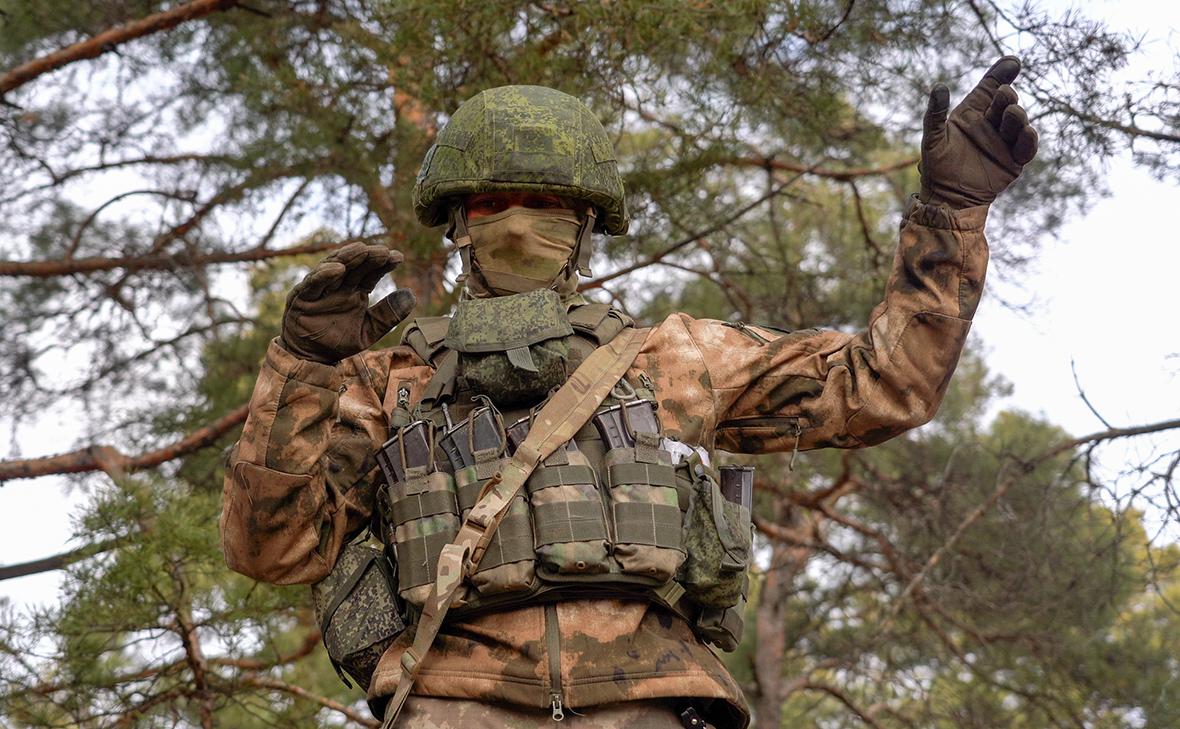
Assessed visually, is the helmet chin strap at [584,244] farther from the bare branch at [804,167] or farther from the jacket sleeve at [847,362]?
the bare branch at [804,167]

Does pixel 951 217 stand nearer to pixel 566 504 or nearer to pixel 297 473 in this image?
pixel 566 504

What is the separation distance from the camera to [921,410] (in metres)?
3.67

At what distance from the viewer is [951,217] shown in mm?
3576

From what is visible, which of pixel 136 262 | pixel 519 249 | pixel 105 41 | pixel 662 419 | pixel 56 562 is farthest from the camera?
pixel 136 262

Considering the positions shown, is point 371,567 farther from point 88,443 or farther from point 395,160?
point 88,443

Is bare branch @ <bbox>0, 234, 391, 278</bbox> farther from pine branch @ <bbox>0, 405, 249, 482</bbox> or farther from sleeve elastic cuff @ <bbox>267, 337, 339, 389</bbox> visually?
sleeve elastic cuff @ <bbox>267, 337, 339, 389</bbox>

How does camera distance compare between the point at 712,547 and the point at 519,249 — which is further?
the point at 519,249

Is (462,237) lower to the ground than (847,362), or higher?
higher

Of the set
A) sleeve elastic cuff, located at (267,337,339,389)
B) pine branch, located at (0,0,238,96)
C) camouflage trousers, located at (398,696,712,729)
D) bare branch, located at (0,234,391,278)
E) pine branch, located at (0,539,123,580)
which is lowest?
camouflage trousers, located at (398,696,712,729)

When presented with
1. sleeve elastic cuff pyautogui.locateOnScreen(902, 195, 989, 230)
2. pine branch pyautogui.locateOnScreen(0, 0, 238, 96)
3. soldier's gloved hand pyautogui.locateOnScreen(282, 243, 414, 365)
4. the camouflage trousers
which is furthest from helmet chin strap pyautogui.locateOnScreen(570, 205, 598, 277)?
pine branch pyautogui.locateOnScreen(0, 0, 238, 96)

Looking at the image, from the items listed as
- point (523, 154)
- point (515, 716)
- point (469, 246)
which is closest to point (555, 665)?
point (515, 716)

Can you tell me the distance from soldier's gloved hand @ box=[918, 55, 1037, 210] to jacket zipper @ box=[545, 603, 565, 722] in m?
1.25

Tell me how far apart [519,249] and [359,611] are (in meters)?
0.92

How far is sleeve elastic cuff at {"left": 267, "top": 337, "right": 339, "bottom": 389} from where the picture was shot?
357cm
